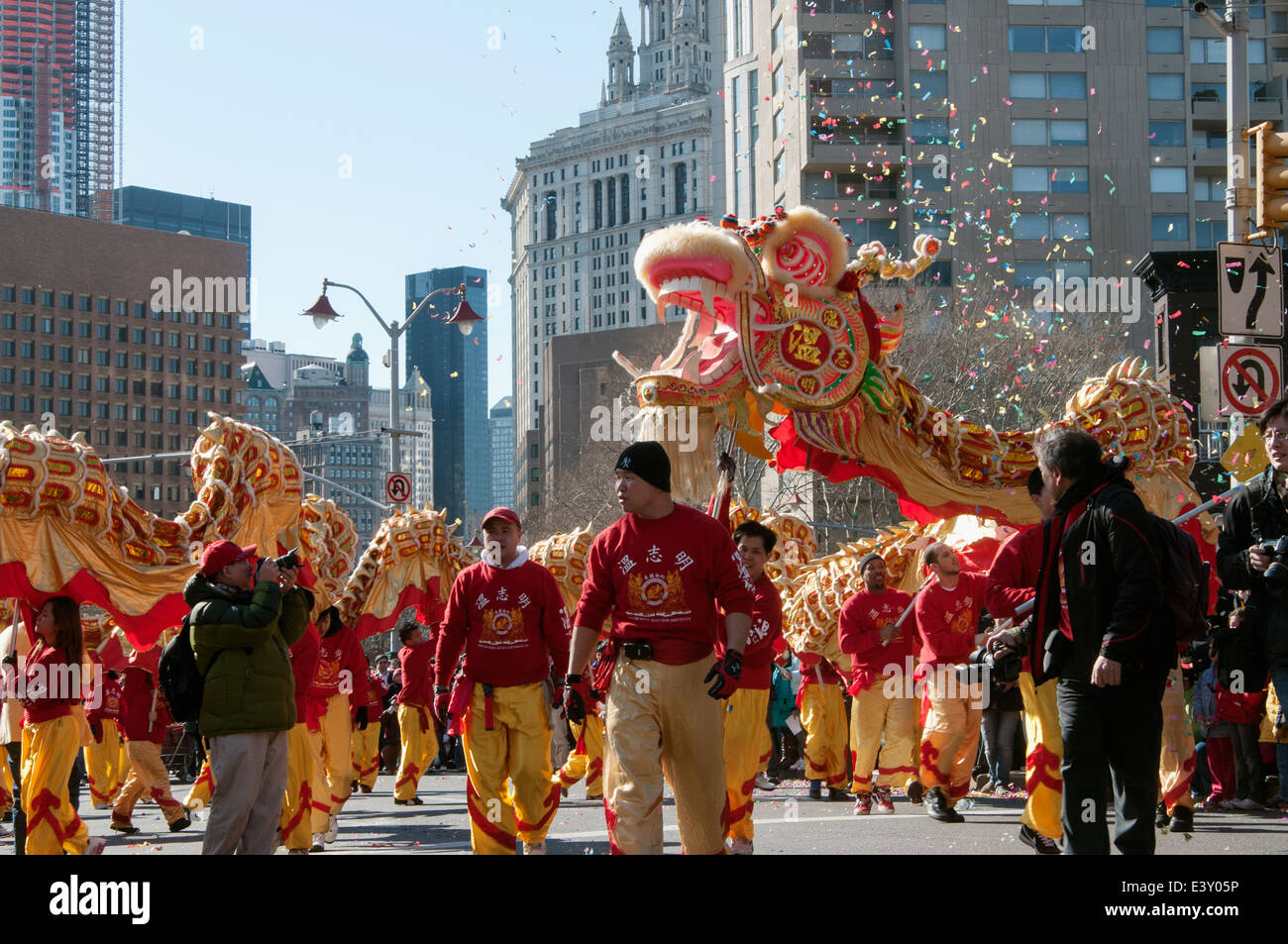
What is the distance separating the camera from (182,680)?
26.0 feet

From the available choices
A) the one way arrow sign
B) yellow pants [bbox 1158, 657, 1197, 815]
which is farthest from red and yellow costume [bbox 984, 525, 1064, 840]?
the one way arrow sign

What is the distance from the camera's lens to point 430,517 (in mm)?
13883

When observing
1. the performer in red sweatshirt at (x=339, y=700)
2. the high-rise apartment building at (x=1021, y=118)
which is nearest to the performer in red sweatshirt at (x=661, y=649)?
the performer in red sweatshirt at (x=339, y=700)

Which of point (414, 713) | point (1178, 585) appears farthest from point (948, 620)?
point (414, 713)

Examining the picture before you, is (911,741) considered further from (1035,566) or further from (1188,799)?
(1035,566)

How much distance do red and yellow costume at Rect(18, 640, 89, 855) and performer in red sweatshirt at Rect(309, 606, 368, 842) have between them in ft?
7.79

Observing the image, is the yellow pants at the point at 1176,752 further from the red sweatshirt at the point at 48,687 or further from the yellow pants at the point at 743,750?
the red sweatshirt at the point at 48,687

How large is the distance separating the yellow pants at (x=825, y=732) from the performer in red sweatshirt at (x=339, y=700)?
3.93 m

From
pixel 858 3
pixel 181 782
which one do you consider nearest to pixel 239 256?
pixel 858 3

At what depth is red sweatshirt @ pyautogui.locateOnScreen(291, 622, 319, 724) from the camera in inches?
396

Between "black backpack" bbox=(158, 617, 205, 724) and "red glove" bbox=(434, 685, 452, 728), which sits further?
"red glove" bbox=(434, 685, 452, 728)

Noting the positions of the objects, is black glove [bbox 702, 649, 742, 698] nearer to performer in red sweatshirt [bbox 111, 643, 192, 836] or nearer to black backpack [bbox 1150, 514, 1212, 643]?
black backpack [bbox 1150, 514, 1212, 643]

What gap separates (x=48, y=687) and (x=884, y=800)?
6225 mm
